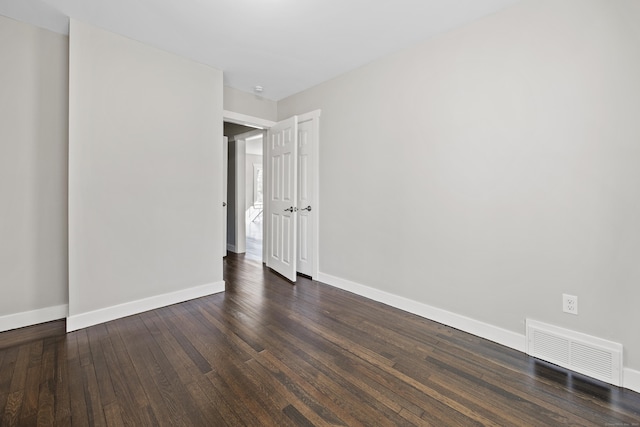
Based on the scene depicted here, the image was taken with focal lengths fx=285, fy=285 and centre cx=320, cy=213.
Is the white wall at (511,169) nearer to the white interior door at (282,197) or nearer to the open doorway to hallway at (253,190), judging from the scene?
the white interior door at (282,197)

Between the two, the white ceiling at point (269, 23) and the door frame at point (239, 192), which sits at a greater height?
the white ceiling at point (269, 23)

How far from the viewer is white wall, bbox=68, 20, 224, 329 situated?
2389 mm

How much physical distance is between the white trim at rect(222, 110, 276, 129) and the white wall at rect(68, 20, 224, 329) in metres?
0.43

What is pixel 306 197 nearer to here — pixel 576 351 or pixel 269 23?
pixel 269 23

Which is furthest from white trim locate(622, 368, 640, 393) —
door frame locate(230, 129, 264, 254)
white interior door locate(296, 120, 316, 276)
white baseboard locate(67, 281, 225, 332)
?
door frame locate(230, 129, 264, 254)

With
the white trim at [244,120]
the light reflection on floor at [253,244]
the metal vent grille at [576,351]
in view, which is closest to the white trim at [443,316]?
the metal vent grille at [576,351]

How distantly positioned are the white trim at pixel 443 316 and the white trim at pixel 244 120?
7.76 feet

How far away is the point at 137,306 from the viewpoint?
2.66 meters

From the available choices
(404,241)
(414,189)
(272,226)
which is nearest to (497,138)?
(414,189)

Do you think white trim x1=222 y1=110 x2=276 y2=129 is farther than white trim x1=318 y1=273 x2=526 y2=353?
Yes

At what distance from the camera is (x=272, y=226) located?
4.20m

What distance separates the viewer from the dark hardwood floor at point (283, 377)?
145 centimetres

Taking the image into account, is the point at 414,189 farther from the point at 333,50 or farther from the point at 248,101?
the point at 248,101

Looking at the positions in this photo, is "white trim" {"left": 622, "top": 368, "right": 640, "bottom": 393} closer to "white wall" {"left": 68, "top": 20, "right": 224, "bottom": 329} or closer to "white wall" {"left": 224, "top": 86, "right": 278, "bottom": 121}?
"white wall" {"left": 68, "top": 20, "right": 224, "bottom": 329}
